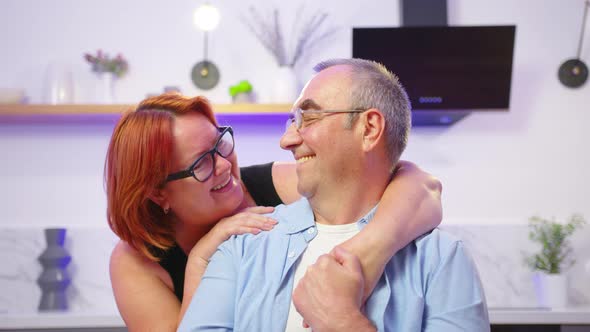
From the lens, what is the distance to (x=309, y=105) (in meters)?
1.55

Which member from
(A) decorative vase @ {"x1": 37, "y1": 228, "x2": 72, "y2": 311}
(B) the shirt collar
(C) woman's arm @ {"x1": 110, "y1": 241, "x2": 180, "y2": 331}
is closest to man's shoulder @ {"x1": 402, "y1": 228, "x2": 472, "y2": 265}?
(B) the shirt collar

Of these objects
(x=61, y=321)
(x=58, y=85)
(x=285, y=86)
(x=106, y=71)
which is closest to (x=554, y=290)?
(x=285, y=86)

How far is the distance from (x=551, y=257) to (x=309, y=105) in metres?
2.21

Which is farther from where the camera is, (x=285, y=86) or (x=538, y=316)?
(x=285, y=86)

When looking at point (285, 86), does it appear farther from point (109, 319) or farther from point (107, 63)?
point (109, 319)

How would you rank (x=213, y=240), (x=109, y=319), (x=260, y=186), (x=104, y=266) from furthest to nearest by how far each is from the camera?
(x=104, y=266) → (x=109, y=319) → (x=260, y=186) → (x=213, y=240)

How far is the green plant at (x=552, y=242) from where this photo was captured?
10.6 ft

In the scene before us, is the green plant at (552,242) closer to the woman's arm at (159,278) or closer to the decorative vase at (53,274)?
the woman's arm at (159,278)

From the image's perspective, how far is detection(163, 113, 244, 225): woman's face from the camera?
1690 mm

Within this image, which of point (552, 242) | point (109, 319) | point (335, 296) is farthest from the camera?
point (552, 242)

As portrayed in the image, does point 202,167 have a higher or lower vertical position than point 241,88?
lower

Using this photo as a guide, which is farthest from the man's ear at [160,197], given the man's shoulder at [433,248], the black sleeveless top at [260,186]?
the man's shoulder at [433,248]

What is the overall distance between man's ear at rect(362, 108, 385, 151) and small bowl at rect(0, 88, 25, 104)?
241cm

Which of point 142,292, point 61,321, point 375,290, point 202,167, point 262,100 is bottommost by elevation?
point 61,321
